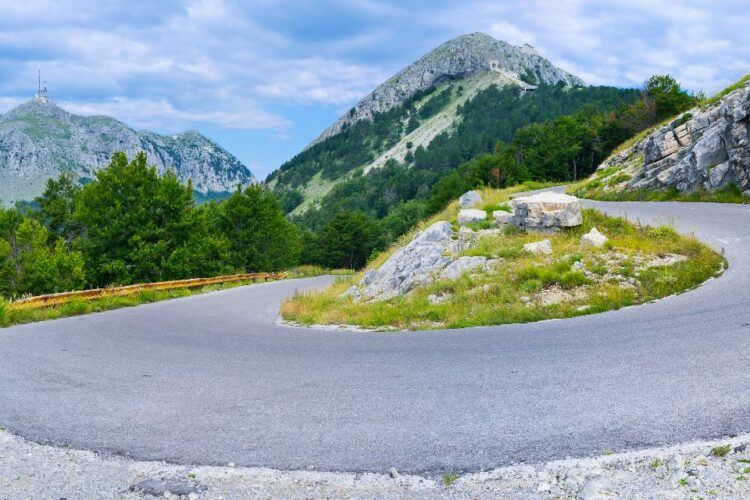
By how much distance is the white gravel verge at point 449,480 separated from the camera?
3.90 meters

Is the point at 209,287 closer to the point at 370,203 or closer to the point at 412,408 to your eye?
the point at 412,408

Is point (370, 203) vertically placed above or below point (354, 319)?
above

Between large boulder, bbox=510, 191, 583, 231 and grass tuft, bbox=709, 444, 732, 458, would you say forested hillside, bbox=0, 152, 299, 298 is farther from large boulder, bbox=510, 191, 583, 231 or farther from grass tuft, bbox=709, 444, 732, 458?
grass tuft, bbox=709, 444, 732, 458

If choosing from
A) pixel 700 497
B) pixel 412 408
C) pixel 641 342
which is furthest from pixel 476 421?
pixel 641 342

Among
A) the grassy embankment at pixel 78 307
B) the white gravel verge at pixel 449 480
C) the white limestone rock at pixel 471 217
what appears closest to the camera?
the white gravel verge at pixel 449 480

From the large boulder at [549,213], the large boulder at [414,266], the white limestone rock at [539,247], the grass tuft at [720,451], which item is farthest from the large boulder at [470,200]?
the grass tuft at [720,451]

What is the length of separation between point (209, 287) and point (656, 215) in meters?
22.2

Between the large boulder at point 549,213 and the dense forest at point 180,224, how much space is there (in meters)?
28.8

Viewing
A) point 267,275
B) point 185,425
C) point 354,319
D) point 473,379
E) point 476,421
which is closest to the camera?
point 476,421

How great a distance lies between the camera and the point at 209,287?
28078mm

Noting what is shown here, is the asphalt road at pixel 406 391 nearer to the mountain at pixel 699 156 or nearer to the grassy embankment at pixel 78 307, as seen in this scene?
the grassy embankment at pixel 78 307

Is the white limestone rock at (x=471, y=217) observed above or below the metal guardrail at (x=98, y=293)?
above

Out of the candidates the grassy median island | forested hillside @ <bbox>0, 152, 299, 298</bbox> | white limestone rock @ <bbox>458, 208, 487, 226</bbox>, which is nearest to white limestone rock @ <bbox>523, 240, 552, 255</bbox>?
the grassy median island

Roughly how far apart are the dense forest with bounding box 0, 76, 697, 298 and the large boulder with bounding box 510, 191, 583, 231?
28786mm
